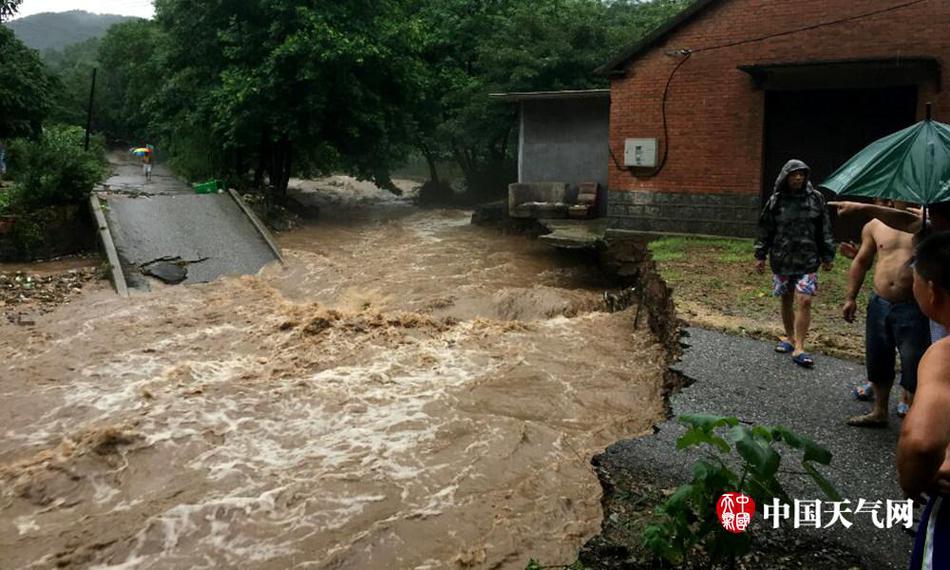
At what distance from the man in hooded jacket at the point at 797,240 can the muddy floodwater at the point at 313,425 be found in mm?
1445

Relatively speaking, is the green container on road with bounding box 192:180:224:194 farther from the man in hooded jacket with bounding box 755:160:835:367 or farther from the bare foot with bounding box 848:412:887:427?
the bare foot with bounding box 848:412:887:427

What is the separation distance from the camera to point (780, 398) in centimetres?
530

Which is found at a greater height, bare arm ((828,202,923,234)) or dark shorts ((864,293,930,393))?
bare arm ((828,202,923,234))

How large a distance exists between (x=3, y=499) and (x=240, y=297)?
621 centimetres

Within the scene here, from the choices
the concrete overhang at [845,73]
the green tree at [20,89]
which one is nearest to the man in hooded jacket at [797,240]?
the concrete overhang at [845,73]

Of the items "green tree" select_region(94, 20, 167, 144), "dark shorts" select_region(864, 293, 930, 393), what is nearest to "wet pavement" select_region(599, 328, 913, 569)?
"dark shorts" select_region(864, 293, 930, 393)

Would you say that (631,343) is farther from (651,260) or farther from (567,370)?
(651,260)

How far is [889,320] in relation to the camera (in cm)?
454

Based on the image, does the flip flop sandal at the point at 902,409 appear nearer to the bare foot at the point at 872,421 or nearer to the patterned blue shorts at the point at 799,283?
the bare foot at the point at 872,421

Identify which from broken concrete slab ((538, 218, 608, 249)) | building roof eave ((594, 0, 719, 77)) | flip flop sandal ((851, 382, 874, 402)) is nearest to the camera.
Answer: flip flop sandal ((851, 382, 874, 402))

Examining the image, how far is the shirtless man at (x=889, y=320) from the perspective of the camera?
439 centimetres

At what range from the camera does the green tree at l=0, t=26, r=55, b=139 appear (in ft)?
57.9

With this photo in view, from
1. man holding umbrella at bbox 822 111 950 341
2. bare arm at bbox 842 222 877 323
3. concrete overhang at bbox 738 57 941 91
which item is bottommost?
bare arm at bbox 842 222 877 323

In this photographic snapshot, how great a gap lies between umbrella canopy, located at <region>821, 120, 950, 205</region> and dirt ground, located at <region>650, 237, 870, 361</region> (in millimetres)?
2417
